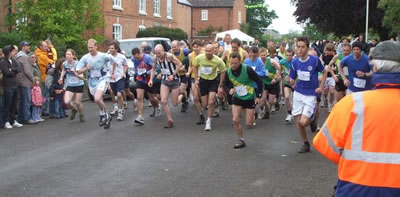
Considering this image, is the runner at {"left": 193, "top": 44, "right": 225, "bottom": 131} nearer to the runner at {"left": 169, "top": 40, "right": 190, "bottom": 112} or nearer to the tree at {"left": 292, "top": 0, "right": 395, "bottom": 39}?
→ the runner at {"left": 169, "top": 40, "right": 190, "bottom": 112}

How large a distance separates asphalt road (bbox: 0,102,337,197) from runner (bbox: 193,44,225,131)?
59 centimetres

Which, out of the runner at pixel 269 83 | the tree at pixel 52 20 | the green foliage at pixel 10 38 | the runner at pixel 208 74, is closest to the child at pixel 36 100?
the runner at pixel 208 74

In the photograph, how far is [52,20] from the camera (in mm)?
20391

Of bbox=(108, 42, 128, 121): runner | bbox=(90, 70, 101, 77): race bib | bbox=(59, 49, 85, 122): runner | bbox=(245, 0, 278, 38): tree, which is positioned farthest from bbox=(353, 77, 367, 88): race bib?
bbox=(245, 0, 278, 38): tree

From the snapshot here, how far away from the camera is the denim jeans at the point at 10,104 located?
1137 centimetres

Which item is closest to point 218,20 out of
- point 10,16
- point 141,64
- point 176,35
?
point 176,35

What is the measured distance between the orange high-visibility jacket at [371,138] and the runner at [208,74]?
774 centimetres

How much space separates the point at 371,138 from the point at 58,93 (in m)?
11.1

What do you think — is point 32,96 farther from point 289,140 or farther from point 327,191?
point 327,191

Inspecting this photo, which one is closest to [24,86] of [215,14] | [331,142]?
[331,142]

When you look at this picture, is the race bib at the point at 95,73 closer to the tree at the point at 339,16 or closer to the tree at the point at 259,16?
the tree at the point at 339,16

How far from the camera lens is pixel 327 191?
609 cm

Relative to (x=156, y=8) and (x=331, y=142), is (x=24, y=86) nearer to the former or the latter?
(x=331, y=142)

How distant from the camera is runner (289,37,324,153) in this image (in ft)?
27.3
